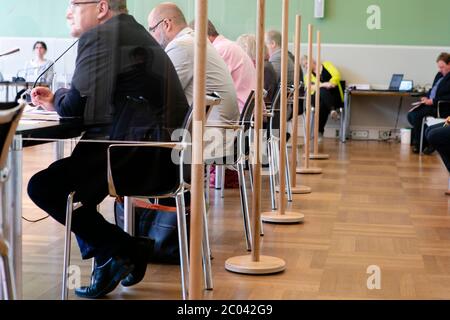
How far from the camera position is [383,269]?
3.80 meters

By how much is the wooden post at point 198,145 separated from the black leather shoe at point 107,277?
539 mm

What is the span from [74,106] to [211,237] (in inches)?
68.1

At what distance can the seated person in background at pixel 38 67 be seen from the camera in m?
2.90

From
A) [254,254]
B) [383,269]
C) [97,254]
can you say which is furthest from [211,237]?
[97,254]

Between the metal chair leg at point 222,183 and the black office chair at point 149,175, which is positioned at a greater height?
the black office chair at point 149,175

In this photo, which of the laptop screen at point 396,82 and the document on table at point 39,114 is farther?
the laptop screen at point 396,82

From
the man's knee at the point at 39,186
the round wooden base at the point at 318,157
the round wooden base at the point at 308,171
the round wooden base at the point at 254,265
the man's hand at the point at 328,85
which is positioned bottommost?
the round wooden base at the point at 318,157

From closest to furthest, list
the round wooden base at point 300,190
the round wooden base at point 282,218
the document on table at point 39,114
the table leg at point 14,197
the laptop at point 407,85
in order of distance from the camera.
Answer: the table leg at point 14,197 → the document on table at point 39,114 → the round wooden base at point 282,218 → the round wooden base at point 300,190 → the laptop at point 407,85

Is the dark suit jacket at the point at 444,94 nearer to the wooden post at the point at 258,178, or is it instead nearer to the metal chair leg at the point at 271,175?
the metal chair leg at the point at 271,175

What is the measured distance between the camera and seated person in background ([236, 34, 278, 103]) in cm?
466

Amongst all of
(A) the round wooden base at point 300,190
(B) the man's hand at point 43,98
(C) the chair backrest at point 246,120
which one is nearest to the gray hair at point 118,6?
(B) the man's hand at point 43,98

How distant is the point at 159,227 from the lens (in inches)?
152

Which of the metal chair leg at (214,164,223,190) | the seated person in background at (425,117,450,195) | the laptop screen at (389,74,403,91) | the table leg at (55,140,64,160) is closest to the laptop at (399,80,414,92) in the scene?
the laptop screen at (389,74,403,91)

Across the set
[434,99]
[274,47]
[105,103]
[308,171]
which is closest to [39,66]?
Answer: [105,103]
